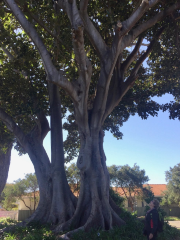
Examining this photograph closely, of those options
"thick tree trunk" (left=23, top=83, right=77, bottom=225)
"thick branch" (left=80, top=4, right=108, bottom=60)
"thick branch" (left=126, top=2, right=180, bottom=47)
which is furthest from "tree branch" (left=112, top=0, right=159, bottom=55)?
"thick tree trunk" (left=23, top=83, right=77, bottom=225)

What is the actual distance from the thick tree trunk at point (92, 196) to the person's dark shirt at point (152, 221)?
8.57 ft

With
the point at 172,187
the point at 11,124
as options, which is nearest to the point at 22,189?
the point at 172,187

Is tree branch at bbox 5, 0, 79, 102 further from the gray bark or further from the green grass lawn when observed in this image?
the green grass lawn

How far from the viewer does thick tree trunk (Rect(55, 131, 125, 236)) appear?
26.4 feet

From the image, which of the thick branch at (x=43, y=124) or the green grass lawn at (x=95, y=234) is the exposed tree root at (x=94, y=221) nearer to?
the green grass lawn at (x=95, y=234)

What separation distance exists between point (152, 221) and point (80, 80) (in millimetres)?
5065

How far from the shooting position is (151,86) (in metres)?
13.8

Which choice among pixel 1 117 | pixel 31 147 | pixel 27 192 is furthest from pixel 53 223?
pixel 27 192

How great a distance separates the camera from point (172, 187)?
3086 cm

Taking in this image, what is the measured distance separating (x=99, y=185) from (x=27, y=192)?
913 inches

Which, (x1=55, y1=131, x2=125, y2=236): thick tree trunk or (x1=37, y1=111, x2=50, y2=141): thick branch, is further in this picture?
(x1=37, y1=111, x2=50, y2=141): thick branch

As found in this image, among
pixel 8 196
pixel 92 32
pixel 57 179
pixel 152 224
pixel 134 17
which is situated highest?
pixel 134 17

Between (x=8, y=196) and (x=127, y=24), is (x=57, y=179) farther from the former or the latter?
(x=8, y=196)

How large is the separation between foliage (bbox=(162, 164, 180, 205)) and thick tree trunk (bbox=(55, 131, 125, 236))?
945 inches
